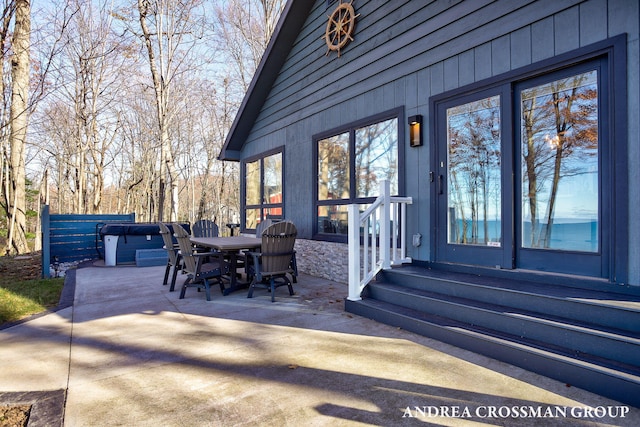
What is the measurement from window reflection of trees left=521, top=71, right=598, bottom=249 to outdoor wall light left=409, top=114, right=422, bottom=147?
3.77ft

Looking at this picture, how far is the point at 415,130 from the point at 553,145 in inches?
60.3

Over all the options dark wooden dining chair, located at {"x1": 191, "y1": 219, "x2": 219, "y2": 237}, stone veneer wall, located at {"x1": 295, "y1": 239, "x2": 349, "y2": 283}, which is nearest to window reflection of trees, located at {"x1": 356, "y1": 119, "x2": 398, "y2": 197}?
stone veneer wall, located at {"x1": 295, "y1": 239, "x2": 349, "y2": 283}

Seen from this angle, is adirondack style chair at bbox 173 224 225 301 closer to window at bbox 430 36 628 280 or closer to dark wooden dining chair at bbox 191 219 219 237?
dark wooden dining chair at bbox 191 219 219 237

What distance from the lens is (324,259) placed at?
6.09 m

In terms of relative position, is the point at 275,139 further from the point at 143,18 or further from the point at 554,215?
the point at 143,18

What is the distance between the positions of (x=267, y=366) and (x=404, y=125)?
10.9 feet

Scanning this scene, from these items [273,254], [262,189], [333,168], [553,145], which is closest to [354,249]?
[273,254]

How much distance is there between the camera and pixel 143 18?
1187cm

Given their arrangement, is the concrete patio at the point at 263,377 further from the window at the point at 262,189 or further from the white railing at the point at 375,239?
the window at the point at 262,189

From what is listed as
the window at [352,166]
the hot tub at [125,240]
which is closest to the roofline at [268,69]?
the window at [352,166]

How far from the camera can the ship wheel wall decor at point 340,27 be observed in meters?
5.57

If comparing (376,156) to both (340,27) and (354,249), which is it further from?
(340,27)

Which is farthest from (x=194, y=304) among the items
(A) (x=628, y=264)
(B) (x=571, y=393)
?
(A) (x=628, y=264)

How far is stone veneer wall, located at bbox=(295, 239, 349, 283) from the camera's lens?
566cm
